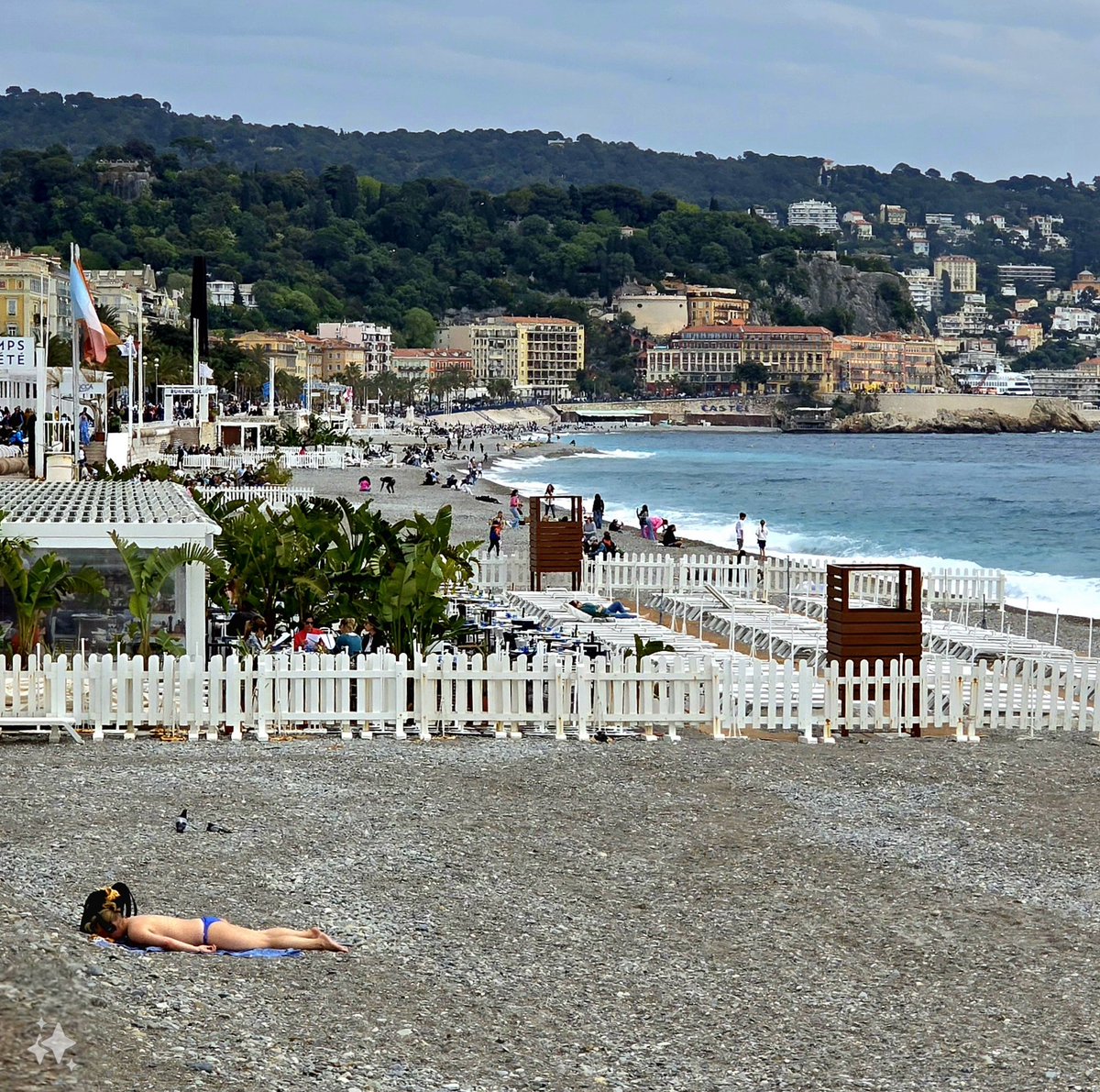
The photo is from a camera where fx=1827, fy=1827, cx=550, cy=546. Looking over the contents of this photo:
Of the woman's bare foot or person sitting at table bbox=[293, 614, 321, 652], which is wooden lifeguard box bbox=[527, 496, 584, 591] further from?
the woman's bare foot

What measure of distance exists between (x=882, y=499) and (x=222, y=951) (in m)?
73.1

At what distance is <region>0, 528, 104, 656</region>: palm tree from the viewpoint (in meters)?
14.7

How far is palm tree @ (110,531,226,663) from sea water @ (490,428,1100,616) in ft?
59.4

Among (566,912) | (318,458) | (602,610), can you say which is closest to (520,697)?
(566,912)

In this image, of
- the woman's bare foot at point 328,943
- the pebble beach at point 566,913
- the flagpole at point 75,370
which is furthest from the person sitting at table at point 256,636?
the flagpole at point 75,370

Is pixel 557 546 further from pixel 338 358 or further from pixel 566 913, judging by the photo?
pixel 338 358

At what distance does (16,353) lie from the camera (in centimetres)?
2830

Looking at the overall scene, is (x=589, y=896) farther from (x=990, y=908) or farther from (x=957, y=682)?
(x=957, y=682)

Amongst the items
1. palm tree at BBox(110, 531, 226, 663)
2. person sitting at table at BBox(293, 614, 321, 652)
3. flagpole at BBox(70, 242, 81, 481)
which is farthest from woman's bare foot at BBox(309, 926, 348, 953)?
flagpole at BBox(70, 242, 81, 481)

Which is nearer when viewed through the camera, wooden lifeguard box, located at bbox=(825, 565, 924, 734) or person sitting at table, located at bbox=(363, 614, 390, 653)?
wooden lifeguard box, located at bbox=(825, 565, 924, 734)

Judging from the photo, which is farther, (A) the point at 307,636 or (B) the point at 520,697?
(A) the point at 307,636

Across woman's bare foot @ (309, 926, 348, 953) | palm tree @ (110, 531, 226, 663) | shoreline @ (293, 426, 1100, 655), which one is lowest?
shoreline @ (293, 426, 1100, 655)

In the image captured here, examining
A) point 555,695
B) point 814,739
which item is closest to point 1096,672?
point 814,739

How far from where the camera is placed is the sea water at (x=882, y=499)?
46.0 metres
